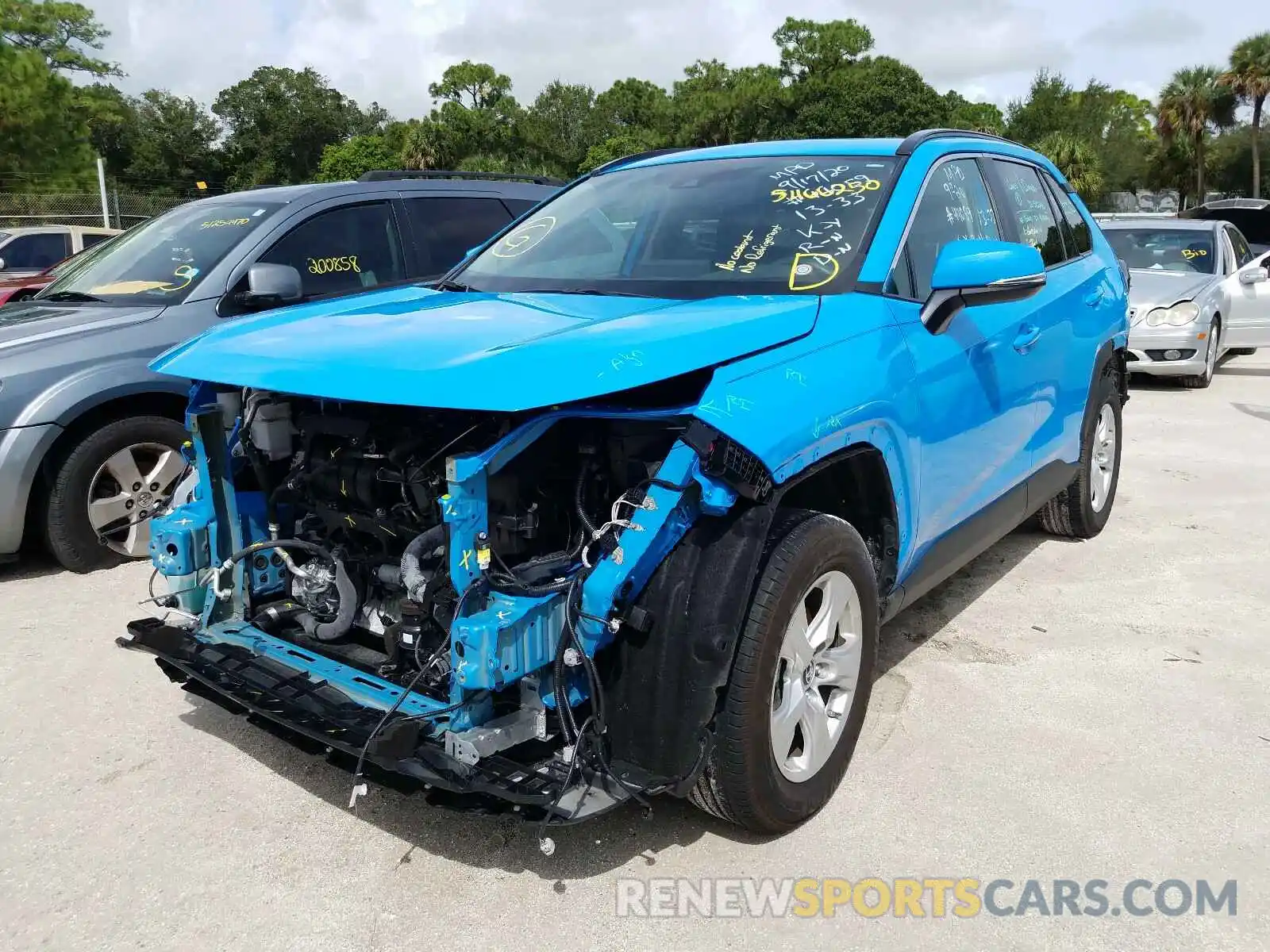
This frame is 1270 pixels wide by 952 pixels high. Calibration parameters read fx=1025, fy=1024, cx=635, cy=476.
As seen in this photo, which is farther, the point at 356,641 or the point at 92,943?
the point at 356,641

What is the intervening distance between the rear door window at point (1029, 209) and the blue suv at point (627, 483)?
25 cm

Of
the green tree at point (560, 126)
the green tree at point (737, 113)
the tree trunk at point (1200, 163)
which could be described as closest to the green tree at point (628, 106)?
the green tree at point (560, 126)

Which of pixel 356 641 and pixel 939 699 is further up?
pixel 356 641

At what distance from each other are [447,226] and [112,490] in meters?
2.45

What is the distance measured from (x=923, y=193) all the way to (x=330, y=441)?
6.94 feet

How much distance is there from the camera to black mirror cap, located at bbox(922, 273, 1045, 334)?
10.5ft

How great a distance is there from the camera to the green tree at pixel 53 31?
5038cm

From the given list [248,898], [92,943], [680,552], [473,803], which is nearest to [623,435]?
[680,552]

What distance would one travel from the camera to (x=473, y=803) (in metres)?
2.35

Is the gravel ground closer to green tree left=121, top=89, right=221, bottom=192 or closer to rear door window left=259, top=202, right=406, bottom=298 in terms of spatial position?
rear door window left=259, top=202, right=406, bottom=298

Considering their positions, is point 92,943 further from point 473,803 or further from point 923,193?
point 923,193

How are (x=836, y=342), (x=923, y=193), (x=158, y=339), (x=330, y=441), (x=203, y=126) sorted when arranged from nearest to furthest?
(x=836, y=342), (x=330, y=441), (x=923, y=193), (x=158, y=339), (x=203, y=126)

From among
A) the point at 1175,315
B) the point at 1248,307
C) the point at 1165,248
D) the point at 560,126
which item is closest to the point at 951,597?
the point at 1175,315

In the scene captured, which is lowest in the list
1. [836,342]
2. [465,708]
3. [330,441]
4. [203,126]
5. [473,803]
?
[473,803]
